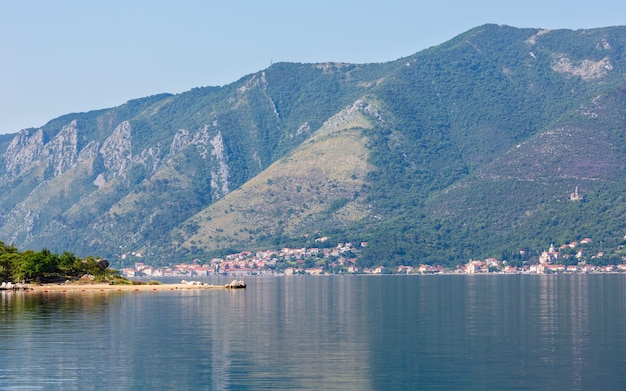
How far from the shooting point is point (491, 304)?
129 meters

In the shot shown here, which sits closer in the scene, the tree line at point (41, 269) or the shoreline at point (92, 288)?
the shoreline at point (92, 288)

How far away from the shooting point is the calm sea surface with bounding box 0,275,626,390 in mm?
62250

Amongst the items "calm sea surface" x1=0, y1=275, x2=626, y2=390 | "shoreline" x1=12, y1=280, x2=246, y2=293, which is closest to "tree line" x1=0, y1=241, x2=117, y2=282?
"shoreline" x1=12, y1=280, x2=246, y2=293

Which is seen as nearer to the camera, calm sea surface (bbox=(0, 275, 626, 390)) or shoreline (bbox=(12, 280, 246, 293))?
calm sea surface (bbox=(0, 275, 626, 390))

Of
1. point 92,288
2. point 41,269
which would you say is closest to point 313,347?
point 92,288

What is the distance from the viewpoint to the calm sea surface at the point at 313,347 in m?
62.2

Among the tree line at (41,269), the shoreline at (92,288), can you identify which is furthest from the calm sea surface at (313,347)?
the tree line at (41,269)

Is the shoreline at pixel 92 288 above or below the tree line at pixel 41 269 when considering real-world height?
below

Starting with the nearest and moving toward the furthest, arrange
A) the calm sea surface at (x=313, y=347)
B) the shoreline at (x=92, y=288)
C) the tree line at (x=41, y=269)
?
the calm sea surface at (x=313, y=347)
the shoreline at (x=92, y=288)
the tree line at (x=41, y=269)

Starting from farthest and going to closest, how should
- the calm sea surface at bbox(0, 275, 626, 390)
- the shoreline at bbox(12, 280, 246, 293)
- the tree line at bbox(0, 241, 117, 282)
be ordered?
the tree line at bbox(0, 241, 117, 282), the shoreline at bbox(12, 280, 246, 293), the calm sea surface at bbox(0, 275, 626, 390)

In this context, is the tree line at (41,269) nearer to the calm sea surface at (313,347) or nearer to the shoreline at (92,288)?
the shoreline at (92,288)

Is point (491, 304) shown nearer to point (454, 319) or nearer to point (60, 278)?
point (454, 319)

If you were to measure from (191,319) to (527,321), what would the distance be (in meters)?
31.7

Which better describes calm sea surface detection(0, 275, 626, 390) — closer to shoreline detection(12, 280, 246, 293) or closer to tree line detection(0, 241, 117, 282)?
shoreline detection(12, 280, 246, 293)
